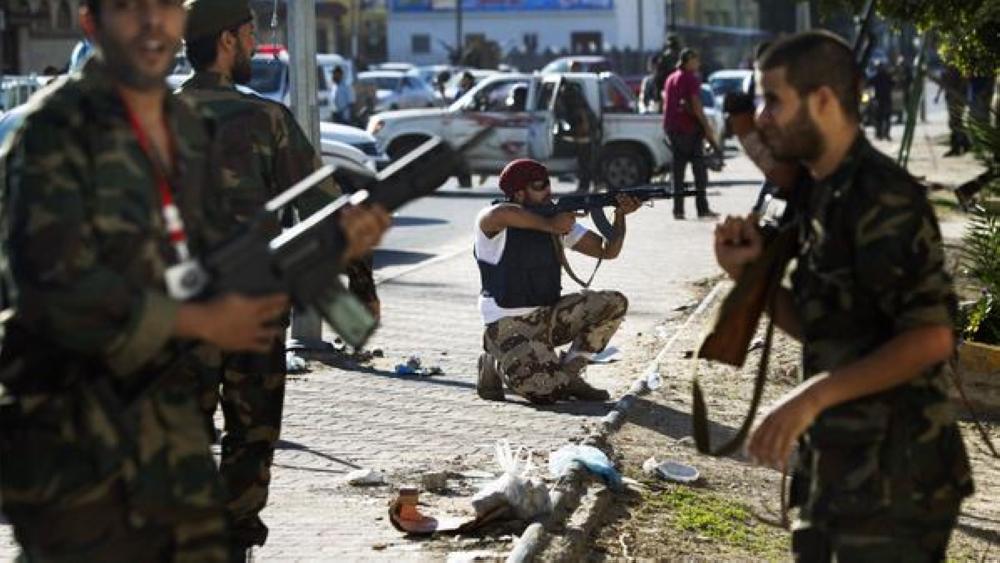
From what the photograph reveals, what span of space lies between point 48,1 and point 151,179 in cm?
5069

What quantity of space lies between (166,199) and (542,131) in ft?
80.4

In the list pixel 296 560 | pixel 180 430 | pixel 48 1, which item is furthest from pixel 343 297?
pixel 48 1

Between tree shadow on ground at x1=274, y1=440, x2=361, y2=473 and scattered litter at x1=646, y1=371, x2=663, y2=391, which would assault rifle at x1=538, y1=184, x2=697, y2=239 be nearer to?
scattered litter at x1=646, y1=371, x2=663, y2=391

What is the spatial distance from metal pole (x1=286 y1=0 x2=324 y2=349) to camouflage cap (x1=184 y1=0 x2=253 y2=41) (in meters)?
5.63

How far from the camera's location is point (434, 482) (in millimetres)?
8344

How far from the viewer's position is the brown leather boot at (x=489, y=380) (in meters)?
10.8

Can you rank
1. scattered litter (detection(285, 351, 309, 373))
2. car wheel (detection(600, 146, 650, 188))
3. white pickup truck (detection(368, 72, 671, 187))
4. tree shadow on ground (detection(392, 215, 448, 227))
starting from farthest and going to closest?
1. car wheel (detection(600, 146, 650, 188))
2. white pickup truck (detection(368, 72, 671, 187))
3. tree shadow on ground (detection(392, 215, 448, 227))
4. scattered litter (detection(285, 351, 309, 373))

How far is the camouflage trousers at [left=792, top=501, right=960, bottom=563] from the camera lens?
14.4 ft

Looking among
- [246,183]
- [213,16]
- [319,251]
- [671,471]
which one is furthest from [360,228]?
[671,471]

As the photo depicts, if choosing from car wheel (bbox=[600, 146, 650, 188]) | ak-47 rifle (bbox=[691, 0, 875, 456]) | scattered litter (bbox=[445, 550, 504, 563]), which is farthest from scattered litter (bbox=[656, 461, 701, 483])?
car wheel (bbox=[600, 146, 650, 188])

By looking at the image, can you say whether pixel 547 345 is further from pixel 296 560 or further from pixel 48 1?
pixel 48 1

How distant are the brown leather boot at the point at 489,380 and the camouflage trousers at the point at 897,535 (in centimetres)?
633

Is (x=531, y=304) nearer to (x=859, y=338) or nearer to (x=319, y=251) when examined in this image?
(x=859, y=338)

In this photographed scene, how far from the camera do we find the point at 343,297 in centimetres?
414
